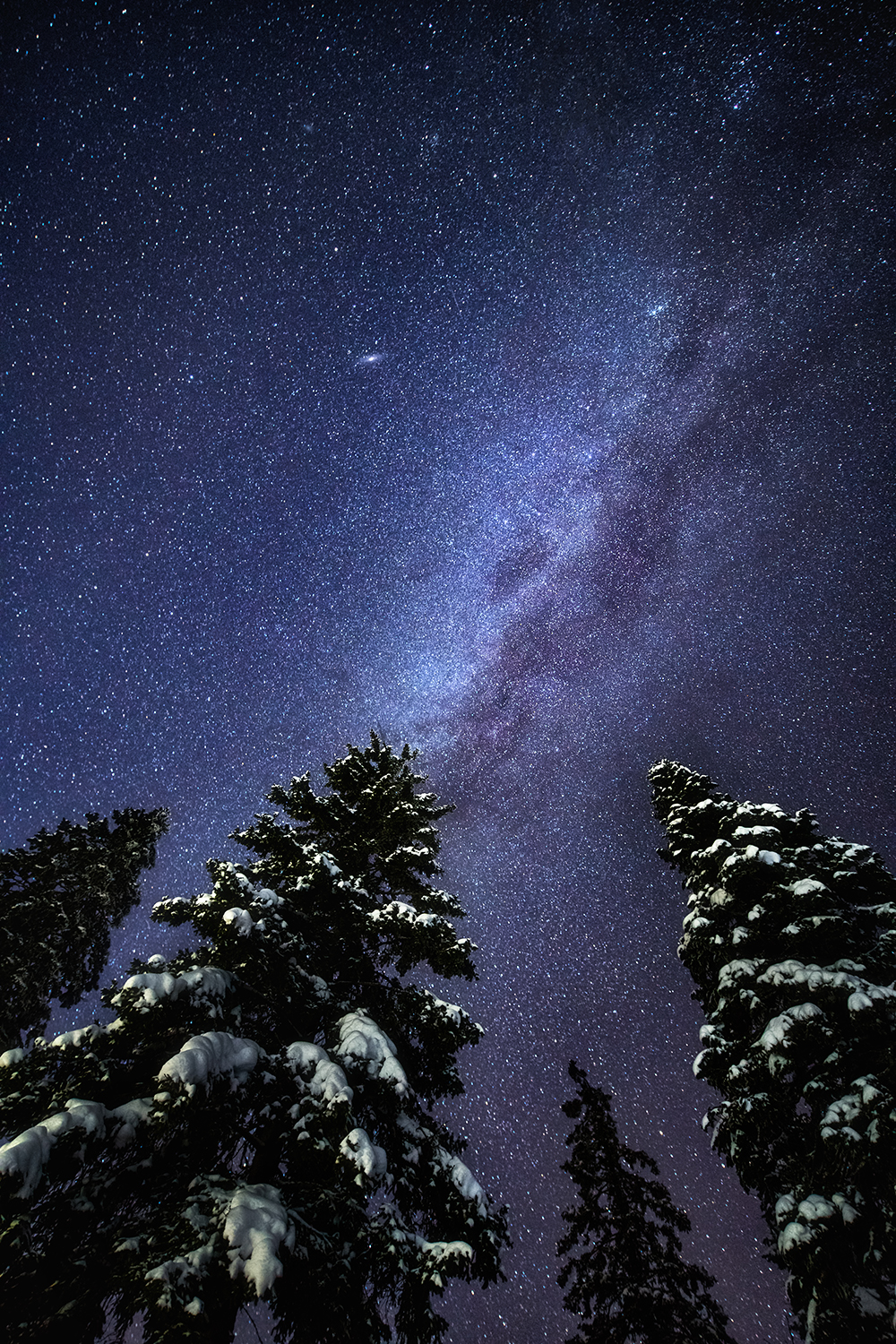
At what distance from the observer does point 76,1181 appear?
525 centimetres

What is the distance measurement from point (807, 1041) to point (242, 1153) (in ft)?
27.4

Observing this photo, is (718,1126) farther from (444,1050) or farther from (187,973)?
(187,973)

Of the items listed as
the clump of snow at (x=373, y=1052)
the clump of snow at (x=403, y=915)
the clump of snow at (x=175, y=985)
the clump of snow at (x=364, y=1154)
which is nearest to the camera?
the clump of snow at (x=364, y=1154)

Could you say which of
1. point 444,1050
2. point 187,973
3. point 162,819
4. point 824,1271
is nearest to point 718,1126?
point 824,1271

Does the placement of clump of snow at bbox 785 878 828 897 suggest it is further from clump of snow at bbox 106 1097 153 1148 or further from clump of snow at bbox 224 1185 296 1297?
clump of snow at bbox 106 1097 153 1148

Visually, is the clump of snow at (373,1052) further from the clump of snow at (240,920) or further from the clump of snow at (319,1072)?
the clump of snow at (240,920)

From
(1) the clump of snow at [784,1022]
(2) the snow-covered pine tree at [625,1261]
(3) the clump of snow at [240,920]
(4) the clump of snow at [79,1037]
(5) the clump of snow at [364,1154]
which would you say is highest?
(3) the clump of snow at [240,920]

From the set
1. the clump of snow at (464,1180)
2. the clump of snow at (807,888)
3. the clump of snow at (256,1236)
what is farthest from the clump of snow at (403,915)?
the clump of snow at (807,888)

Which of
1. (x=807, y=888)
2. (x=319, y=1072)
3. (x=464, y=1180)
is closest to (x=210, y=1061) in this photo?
(x=319, y=1072)

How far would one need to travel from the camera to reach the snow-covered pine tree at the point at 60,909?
45.4 feet

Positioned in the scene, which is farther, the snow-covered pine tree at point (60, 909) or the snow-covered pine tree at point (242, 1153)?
the snow-covered pine tree at point (60, 909)

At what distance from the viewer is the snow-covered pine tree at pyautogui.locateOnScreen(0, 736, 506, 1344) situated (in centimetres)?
466

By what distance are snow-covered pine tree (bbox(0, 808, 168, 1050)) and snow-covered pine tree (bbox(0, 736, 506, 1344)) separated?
8695mm

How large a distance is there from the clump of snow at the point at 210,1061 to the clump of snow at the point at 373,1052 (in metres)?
1.08
